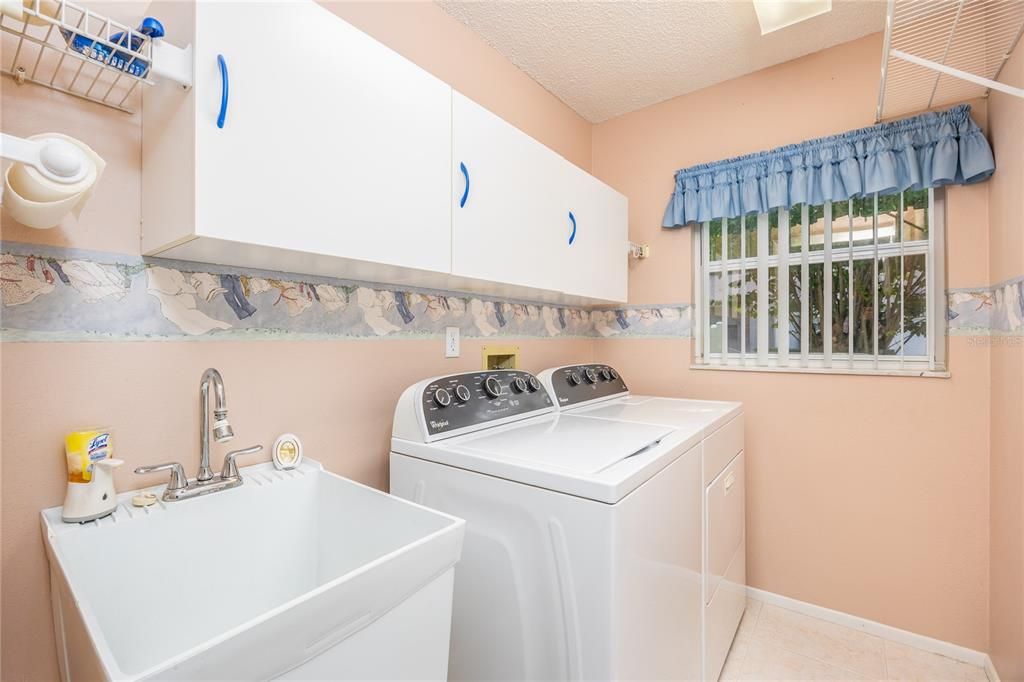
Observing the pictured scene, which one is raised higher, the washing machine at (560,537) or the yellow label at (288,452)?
the yellow label at (288,452)

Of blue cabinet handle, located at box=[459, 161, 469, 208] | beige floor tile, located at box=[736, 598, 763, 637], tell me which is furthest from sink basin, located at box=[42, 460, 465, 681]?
beige floor tile, located at box=[736, 598, 763, 637]

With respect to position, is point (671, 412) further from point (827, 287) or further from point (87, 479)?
point (87, 479)

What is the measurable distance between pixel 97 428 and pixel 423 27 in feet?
5.73

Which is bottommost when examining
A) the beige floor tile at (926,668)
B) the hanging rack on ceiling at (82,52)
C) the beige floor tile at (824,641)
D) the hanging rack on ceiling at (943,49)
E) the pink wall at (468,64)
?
the beige floor tile at (824,641)

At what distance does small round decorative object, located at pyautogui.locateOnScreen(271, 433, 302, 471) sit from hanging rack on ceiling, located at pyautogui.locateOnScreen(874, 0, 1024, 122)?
211 cm

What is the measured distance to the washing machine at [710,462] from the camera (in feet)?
5.33

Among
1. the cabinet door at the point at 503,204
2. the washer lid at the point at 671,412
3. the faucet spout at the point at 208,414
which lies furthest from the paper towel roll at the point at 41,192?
the washer lid at the point at 671,412

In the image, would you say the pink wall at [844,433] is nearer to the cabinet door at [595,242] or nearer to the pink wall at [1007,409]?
the pink wall at [1007,409]

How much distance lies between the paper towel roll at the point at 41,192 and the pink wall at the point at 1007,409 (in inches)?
97.8

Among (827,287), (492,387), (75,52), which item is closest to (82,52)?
(75,52)

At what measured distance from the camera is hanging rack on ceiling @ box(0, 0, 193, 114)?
2.80 feet

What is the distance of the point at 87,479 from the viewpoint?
0.95 meters

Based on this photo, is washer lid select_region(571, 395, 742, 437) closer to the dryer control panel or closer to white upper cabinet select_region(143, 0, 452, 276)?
the dryer control panel

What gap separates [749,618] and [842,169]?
2128 mm
